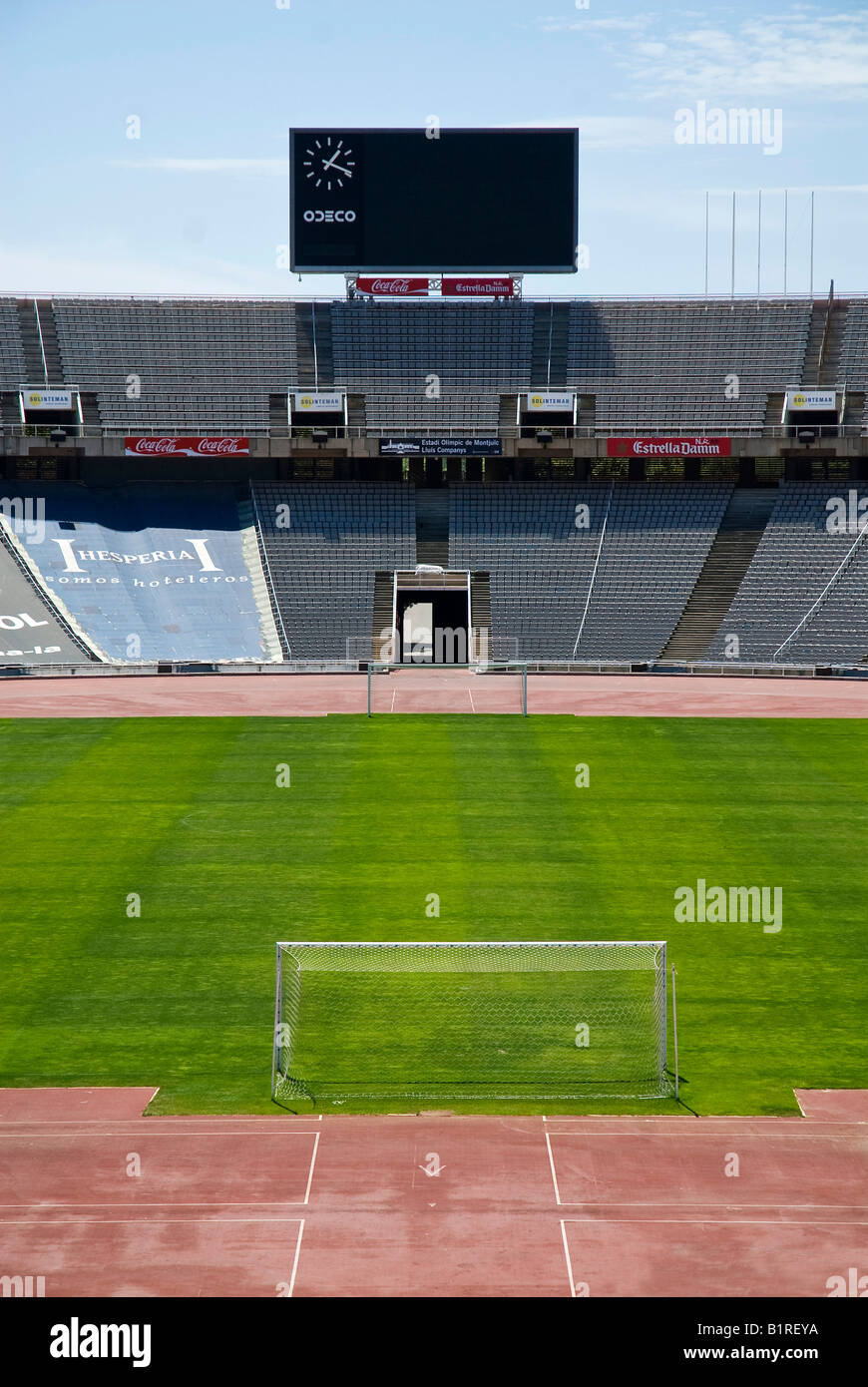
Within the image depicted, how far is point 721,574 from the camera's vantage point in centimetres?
5966

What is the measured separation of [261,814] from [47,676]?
2299 centimetres

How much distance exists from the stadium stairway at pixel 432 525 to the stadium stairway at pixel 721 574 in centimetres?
1083

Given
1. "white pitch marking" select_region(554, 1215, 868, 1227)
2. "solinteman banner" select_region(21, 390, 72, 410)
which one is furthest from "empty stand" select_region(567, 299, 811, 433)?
"white pitch marking" select_region(554, 1215, 868, 1227)

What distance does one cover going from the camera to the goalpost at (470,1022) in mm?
18422

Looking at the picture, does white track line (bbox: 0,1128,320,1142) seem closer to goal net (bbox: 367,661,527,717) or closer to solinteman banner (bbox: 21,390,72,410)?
goal net (bbox: 367,661,527,717)

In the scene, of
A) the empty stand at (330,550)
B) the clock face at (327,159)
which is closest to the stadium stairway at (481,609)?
the empty stand at (330,550)

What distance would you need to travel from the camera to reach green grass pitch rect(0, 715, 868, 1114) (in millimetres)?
19625

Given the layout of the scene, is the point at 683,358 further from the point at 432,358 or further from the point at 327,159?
the point at 327,159

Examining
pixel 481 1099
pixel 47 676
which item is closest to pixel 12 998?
pixel 481 1099

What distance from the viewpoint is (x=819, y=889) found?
25906 millimetres

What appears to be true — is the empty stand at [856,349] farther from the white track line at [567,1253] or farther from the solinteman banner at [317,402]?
the white track line at [567,1253]

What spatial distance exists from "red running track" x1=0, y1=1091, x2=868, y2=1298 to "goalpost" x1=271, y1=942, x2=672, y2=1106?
1057mm

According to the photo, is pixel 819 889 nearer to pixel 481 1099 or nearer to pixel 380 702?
pixel 481 1099
